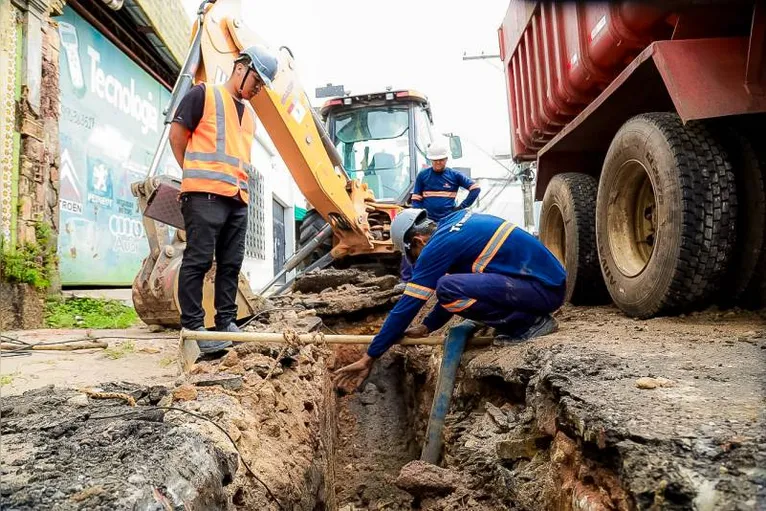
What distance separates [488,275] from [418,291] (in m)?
0.42

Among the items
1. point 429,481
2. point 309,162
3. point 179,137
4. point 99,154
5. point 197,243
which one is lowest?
point 429,481

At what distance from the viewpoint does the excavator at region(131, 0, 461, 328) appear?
3943mm

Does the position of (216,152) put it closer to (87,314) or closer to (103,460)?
(103,460)

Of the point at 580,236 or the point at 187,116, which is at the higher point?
the point at 187,116

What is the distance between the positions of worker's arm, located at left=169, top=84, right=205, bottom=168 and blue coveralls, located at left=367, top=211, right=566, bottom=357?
1510 millimetres

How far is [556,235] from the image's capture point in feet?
15.9

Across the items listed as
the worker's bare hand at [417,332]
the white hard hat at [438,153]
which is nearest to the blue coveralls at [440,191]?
the white hard hat at [438,153]

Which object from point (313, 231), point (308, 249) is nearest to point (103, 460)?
point (308, 249)

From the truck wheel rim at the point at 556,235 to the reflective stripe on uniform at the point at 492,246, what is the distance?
1764 mm

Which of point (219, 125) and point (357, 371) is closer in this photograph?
point (357, 371)

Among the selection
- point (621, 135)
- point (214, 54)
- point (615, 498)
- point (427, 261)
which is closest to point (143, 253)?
point (214, 54)

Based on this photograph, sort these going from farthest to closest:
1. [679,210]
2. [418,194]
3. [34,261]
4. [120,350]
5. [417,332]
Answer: [418,194], [34,261], [120,350], [417,332], [679,210]

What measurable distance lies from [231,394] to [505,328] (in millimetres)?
1545

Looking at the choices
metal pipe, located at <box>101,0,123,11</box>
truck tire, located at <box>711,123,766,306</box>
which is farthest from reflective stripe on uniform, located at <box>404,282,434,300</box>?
metal pipe, located at <box>101,0,123,11</box>
